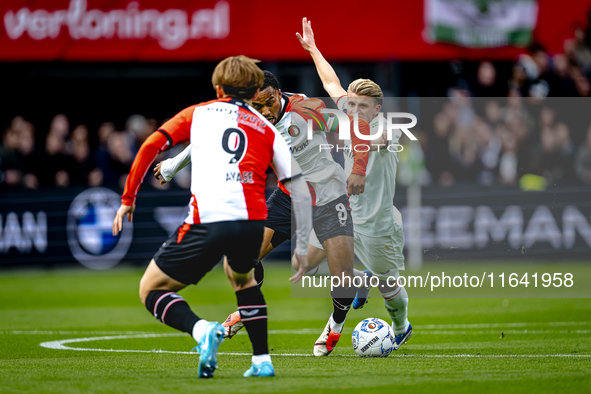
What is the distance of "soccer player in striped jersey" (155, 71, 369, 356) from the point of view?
273 inches

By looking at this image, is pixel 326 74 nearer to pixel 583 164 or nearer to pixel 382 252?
pixel 382 252

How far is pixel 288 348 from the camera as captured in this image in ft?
24.1

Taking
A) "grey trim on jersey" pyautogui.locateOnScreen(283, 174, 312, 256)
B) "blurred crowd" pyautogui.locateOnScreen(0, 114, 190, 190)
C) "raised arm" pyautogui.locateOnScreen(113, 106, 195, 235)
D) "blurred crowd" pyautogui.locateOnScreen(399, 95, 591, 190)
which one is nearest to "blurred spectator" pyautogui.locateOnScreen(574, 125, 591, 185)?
"blurred crowd" pyautogui.locateOnScreen(399, 95, 591, 190)

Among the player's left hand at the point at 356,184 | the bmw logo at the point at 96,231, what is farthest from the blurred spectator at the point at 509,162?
the player's left hand at the point at 356,184

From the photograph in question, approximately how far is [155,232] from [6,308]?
4.71m

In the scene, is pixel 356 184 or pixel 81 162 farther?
pixel 81 162

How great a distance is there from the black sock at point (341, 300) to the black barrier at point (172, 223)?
6947mm

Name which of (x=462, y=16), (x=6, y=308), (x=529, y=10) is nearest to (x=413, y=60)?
(x=462, y=16)

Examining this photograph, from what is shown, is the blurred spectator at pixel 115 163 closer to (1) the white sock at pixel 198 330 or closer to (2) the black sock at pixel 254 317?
(2) the black sock at pixel 254 317

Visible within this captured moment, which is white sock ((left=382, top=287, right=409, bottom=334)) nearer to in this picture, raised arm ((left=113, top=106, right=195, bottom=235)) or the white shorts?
the white shorts

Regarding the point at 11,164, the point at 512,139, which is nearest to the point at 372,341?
the point at 512,139

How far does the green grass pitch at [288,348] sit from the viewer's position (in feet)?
16.2

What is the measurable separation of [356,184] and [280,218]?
3.39 feet

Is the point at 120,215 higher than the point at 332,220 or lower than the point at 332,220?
higher
